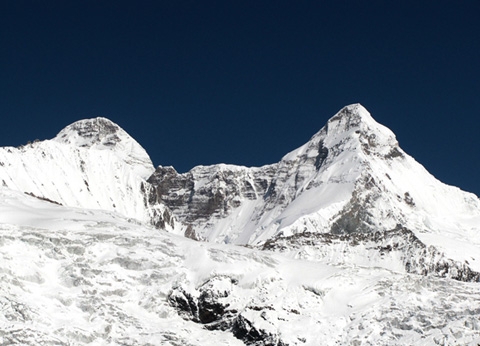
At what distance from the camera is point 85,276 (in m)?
83.1

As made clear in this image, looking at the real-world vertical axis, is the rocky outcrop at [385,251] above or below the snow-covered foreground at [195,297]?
above

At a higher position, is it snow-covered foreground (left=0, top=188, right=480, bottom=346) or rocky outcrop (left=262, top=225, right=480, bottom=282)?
rocky outcrop (left=262, top=225, right=480, bottom=282)

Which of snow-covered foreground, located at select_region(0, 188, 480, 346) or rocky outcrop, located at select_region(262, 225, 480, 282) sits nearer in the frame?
snow-covered foreground, located at select_region(0, 188, 480, 346)

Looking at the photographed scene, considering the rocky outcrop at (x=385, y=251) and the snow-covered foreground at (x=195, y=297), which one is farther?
the rocky outcrop at (x=385, y=251)

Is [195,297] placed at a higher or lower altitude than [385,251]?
lower

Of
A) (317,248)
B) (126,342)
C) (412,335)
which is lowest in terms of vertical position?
(126,342)

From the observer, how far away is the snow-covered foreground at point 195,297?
75.2 meters

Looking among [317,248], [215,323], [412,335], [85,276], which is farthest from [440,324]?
[317,248]

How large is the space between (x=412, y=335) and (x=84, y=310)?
27354mm

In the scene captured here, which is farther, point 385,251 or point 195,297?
point 385,251

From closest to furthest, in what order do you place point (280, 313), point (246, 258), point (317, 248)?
point (280, 313) < point (246, 258) < point (317, 248)

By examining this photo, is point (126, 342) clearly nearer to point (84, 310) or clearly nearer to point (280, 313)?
point (84, 310)

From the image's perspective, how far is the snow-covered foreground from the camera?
75.2 meters

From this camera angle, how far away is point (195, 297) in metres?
82.7
